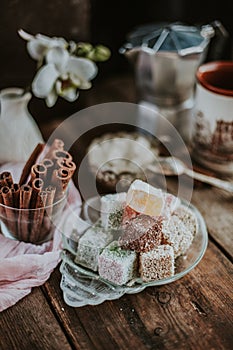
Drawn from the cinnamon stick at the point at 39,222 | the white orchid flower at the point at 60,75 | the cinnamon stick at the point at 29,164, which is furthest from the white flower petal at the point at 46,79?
the cinnamon stick at the point at 39,222

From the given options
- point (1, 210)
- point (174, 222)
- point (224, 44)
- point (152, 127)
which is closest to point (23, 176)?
point (1, 210)

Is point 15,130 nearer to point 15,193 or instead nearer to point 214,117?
point 15,193

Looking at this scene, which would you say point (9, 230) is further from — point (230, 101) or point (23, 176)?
point (230, 101)

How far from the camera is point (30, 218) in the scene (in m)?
0.82

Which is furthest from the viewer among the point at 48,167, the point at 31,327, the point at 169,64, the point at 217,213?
the point at 169,64

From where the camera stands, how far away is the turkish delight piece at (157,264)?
751 millimetres

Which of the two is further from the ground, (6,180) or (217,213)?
(6,180)

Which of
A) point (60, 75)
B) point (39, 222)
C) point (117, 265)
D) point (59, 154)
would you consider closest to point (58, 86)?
point (60, 75)

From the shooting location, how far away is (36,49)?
1.00 metres

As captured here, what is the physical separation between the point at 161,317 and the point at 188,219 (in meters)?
0.16

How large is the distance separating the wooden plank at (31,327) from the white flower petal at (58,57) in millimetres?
413

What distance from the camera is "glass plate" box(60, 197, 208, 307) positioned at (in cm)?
77

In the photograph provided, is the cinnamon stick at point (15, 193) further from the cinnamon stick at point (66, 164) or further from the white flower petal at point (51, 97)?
the white flower petal at point (51, 97)

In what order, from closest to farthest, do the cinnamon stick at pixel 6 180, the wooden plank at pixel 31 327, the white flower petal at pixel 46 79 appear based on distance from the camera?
the wooden plank at pixel 31 327 → the cinnamon stick at pixel 6 180 → the white flower petal at pixel 46 79
